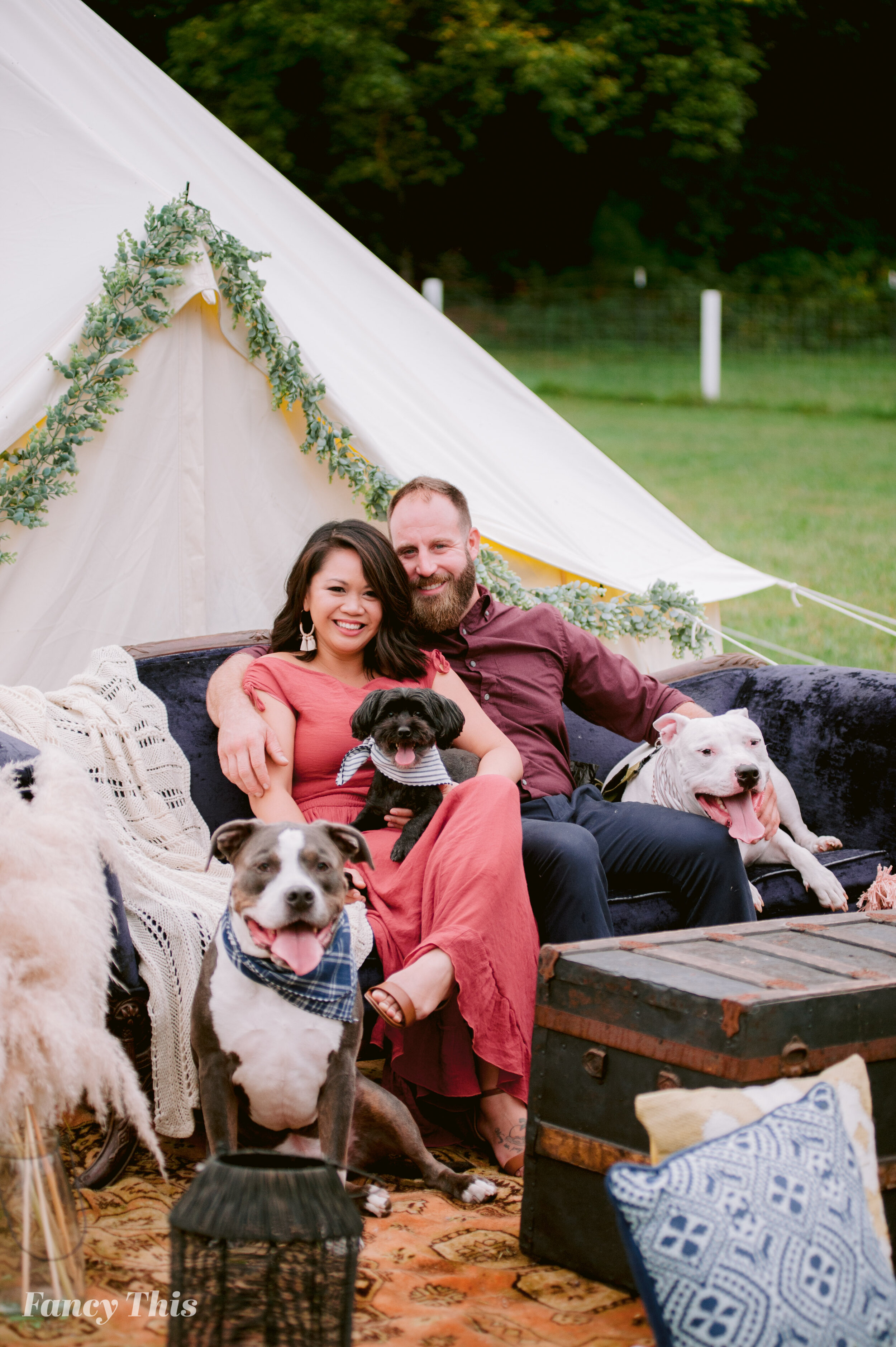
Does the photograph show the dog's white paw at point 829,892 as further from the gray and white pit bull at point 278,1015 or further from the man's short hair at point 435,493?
the gray and white pit bull at point 278,1015

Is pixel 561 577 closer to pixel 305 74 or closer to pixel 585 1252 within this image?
pixel 585 1252

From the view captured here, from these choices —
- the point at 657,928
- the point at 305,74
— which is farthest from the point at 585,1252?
the point at 305,74

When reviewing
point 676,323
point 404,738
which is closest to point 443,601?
point 404,738

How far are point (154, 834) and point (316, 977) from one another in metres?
0.99

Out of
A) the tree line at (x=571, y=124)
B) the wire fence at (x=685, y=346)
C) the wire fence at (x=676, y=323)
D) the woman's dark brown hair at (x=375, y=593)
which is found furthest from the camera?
the tree line at (x=571, y=124)

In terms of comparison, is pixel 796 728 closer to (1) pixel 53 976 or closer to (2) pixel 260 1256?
(1) pixel 53 976

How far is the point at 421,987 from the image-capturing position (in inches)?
108

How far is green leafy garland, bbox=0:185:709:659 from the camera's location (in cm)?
393

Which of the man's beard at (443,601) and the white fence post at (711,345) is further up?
the white fence post at (711,345)

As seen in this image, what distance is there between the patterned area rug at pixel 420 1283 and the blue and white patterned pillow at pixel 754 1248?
0.38 metres

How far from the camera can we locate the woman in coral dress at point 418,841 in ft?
9.25

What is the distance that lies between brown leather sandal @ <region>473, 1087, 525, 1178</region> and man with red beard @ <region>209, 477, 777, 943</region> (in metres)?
0.40

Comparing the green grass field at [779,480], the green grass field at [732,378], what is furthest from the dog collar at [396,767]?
the green grass field at [732,378]

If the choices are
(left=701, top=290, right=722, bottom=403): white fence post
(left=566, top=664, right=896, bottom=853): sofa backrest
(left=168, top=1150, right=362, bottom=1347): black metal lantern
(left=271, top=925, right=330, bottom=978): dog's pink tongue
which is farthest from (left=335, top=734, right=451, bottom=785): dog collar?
(left=701, top=290, right=722, bottom=403): white fence post
